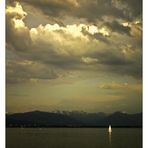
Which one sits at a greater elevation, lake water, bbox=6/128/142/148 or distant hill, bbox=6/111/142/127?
distant hill, bbox=6/111/142/127

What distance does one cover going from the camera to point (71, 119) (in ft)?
5.08

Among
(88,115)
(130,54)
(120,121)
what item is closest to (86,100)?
(88,115)

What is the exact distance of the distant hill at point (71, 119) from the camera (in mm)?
1535

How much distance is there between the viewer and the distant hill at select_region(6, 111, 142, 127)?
1.54 meters

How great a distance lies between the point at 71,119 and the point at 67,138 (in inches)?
3.3

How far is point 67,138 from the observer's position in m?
1.52

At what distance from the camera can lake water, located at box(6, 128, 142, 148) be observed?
4.93 ft

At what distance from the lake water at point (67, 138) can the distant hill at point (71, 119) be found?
24 mm

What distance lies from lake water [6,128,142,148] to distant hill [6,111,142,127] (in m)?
0.02

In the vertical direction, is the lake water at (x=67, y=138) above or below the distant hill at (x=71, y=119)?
below

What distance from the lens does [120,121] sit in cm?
156

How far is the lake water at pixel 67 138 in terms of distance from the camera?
150cm
